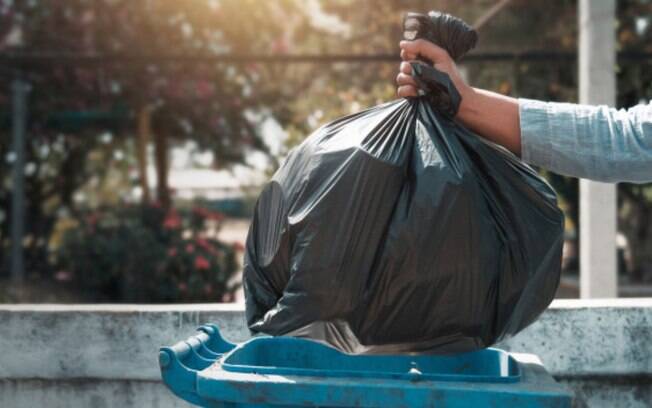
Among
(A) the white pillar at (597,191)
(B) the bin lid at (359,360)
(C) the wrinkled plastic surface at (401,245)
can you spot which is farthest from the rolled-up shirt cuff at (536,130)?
(A) the white pillar at (597,191)

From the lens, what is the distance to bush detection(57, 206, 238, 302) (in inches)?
279

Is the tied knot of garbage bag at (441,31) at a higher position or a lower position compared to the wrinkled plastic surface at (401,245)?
higher

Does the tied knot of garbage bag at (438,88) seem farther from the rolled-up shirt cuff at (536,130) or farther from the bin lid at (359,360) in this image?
the bin lid at (359,360)

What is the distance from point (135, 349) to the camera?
278 cm

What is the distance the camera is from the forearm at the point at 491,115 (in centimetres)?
203

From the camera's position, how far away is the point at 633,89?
25.2 ft

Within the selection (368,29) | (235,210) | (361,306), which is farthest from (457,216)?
(368,29)

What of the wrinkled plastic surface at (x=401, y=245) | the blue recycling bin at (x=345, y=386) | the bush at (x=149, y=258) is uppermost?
the wrinkled plastic surface at (x=401, y=245)

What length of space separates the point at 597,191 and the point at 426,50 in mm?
2525

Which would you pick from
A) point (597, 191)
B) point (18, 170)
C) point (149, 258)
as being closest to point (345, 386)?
point (597, 191)

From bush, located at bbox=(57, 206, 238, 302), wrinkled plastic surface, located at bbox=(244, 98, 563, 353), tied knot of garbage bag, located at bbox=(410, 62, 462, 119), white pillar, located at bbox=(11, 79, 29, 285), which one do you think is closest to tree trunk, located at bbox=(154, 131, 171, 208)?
bush, located at bbox=(57, 206, 238, 302)

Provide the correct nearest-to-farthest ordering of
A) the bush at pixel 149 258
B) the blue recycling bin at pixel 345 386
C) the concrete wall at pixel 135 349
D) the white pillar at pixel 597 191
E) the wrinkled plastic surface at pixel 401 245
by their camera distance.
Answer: the blue recycling bin at pixel 345 386, the wrinkled plastic surface at pixel 401 245, the concrete wall at pixel 135 349, the white pillar at pixel 597 191, the bush at pixel 149 258

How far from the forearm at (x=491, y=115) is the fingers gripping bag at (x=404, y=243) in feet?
0.28

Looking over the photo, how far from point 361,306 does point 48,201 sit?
8.56 metres
